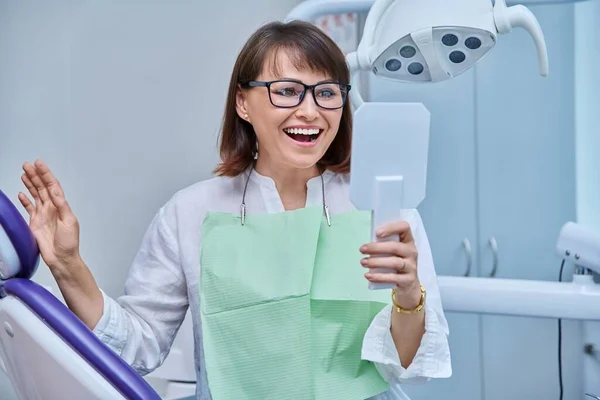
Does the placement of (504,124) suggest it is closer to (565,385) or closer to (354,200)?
(565,385)

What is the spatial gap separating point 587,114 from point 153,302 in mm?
1505

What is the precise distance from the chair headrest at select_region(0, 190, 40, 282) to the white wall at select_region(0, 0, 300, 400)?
105 centimetres

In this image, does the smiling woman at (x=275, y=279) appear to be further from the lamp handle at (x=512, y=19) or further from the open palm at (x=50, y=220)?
the lamp handle at (x=512, y=19)

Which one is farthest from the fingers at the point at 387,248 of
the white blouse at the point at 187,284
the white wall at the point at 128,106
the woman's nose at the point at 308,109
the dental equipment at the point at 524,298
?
the white wall at the point at 128,106

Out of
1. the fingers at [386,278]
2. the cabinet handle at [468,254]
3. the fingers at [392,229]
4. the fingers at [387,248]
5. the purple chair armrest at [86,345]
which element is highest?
the fingers at [392,229]

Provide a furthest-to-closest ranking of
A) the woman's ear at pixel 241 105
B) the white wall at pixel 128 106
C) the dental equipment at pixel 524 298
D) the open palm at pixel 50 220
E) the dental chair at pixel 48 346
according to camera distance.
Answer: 1. the white wall at pixel 128 106
2. the dental equipment at pixel 524 298
3. the woman's ear at pixel 241 105
4. the open palm at pixel 50 220
5. the dental chair at pixel 48 346

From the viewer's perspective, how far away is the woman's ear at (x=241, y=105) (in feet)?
4.59

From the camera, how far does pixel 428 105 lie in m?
2.26

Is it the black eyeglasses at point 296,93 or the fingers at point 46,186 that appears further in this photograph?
the black eyeglasses at point 296,93

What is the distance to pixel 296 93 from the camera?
130cm

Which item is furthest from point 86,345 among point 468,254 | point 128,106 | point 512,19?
point 468,254

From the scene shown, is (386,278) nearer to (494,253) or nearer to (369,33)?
(369,33)

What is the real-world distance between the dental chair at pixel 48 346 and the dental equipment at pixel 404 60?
0.39m

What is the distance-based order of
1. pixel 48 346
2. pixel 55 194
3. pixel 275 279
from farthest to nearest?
pixel 275 279 < pixel 55 194 < pixel 48 346
